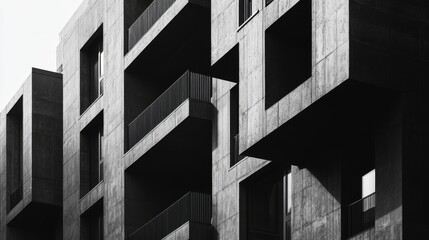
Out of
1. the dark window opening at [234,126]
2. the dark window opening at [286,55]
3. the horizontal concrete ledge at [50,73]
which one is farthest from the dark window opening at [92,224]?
the dark window opening at [286,55]

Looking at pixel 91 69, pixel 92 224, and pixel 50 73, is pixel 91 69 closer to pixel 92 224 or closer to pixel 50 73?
pixel 50 73

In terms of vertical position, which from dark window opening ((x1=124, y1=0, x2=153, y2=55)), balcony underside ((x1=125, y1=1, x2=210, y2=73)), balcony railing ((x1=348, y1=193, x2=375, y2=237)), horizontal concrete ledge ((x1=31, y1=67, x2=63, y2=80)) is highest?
horizontal concrete ledge ((x1=31, y1=67, x2=63, y2=80))

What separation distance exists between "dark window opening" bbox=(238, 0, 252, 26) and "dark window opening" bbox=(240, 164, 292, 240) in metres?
4.18

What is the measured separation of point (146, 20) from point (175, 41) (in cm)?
168

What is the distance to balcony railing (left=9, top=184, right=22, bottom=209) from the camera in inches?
2029

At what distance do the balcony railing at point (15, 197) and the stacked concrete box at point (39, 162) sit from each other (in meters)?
0.17

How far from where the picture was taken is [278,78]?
29922 millimetres

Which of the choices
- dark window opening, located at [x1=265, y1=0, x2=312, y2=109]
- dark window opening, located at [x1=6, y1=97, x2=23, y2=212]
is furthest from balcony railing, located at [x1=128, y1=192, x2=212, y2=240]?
dark window opening, located at [x1=6, y1=97, x2=23, y2=212]

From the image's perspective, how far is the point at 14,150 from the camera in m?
54.0

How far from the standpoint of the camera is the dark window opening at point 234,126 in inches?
1353

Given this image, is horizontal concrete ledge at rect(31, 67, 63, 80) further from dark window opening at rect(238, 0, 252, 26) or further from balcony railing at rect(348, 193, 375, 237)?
balcony railing at rect(348, 193, 375, 237)

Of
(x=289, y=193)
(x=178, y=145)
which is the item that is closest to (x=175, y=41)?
(x=178, y=145)

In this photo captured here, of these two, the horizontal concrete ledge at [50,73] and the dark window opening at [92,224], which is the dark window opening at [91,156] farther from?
the horizontal concrete ledge at [50,73]

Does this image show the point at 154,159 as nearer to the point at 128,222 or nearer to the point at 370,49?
the point at 128,222
